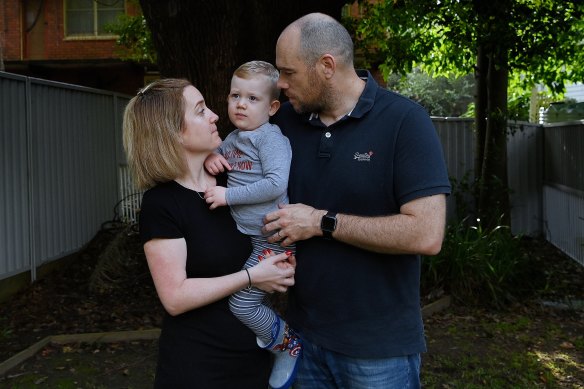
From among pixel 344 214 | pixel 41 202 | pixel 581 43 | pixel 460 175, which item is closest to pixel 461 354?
pixel 344 214

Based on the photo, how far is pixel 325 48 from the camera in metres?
2.70

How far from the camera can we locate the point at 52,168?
9039 mm

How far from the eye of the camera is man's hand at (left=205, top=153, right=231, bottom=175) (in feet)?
9.00

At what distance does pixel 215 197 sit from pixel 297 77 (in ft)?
1.83

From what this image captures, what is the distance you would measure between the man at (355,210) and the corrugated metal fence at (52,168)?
5.91 m

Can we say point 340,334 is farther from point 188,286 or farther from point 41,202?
point 41,202

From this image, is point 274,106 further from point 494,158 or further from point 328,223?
point 494,158

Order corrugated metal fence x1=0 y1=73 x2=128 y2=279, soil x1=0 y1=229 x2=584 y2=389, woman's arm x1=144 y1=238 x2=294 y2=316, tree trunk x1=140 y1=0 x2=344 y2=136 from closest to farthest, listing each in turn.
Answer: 1. woman's arm x1=144 y1=238 x2=294 y2=316
2. tree trunk x1=140 y1=0 x2=344 y2=136
3. soil x1=0 y1=229 x2=584 y2=389
4. corrugated metal fence x1=0 y1=73 x2=128 y2=279

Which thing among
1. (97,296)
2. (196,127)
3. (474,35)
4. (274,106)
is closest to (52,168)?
(97,296)

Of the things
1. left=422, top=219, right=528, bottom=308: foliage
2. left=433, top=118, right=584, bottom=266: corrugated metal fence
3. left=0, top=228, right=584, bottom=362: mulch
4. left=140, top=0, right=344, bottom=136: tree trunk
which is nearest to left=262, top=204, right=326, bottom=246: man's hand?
left=140, top=0, right=344, bottom=136: tree trunk

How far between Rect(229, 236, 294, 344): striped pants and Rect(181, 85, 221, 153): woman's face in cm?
39

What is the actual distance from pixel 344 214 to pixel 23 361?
4.39 meters

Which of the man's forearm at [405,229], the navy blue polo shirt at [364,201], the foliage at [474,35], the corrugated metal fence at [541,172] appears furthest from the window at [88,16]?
the man's forearm at [405,229]

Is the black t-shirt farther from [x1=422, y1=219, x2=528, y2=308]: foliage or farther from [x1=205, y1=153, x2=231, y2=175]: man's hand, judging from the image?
[x1=422, y1=219, x2=528, y2=308]: foliage
